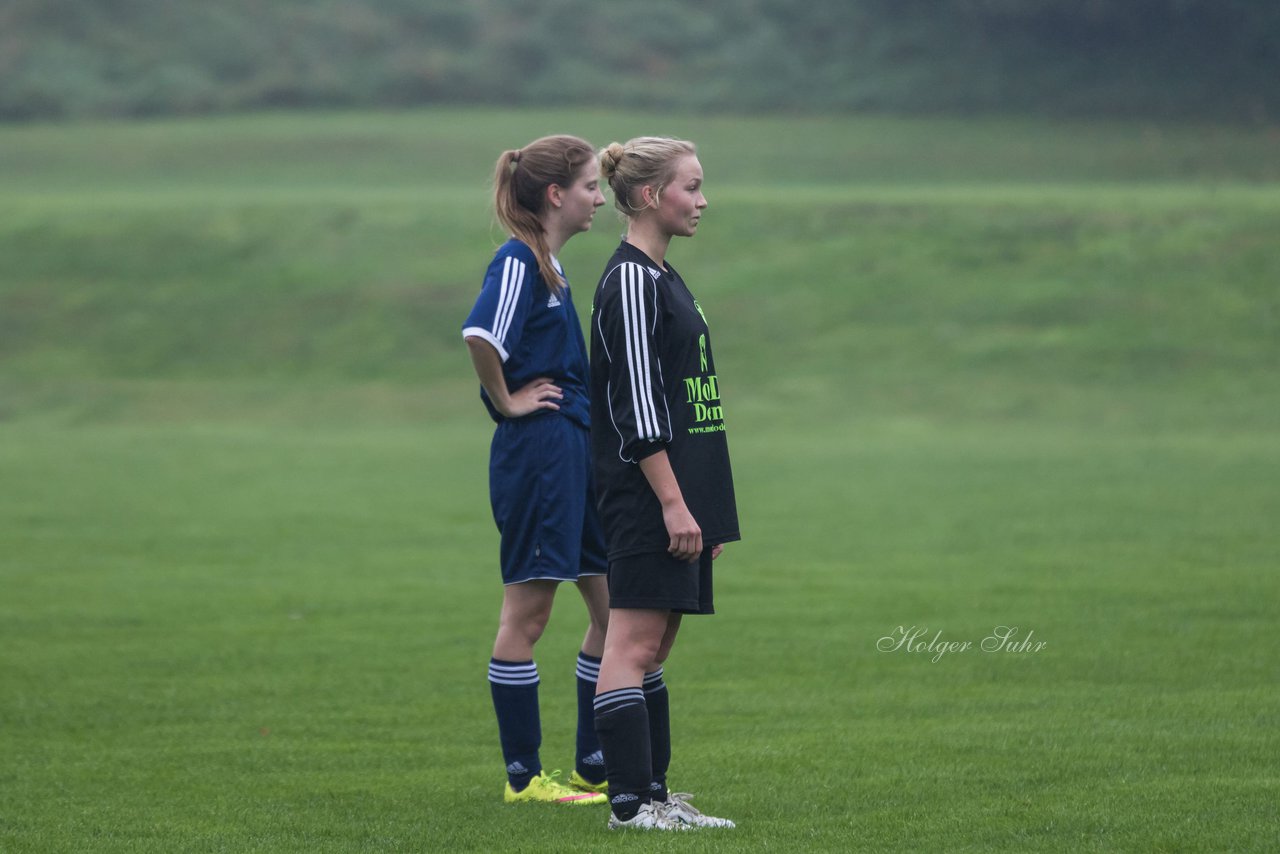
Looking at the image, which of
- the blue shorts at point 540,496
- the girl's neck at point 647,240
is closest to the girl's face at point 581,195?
the girl's neck at point 647,240

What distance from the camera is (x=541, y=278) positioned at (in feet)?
17.4

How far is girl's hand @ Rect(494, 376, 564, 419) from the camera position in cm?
523

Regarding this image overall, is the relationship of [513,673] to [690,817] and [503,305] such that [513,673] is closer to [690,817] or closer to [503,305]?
[690,817]

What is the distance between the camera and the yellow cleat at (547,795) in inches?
205

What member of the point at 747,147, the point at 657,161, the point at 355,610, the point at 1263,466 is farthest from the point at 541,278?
→ the point at 747,147

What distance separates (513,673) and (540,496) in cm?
58

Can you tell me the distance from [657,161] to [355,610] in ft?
16.4

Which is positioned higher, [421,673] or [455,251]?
[455,251]

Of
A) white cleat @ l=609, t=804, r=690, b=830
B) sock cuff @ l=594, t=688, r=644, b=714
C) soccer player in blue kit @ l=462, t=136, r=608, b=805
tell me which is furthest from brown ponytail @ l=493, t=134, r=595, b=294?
white cleat @ l=609, t=804, r=690, b=830

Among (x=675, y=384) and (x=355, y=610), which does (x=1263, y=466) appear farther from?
(x=675, y=384)

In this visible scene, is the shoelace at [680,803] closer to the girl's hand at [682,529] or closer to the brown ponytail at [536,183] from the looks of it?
the girl's hand at [682,529]

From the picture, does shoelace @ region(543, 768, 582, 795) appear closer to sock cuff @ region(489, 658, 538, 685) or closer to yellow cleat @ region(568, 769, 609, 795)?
yellow cleat @ region(568, 769, 609, 795)

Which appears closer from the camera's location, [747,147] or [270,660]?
[270,660]

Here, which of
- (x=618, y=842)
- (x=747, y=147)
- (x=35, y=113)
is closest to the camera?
(x=618, y=842)
